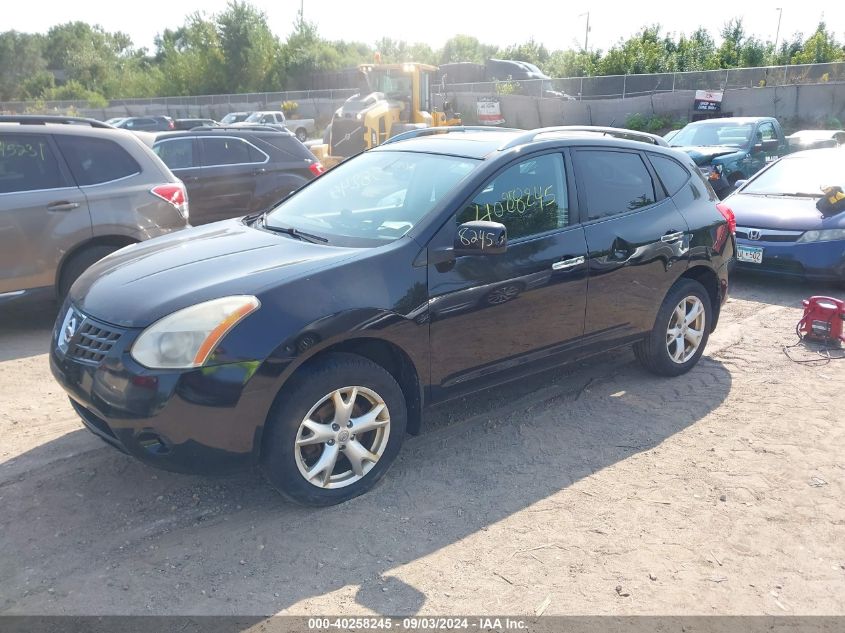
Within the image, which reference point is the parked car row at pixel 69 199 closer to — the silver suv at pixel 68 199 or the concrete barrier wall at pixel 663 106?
the silver suv at pixel 68 199

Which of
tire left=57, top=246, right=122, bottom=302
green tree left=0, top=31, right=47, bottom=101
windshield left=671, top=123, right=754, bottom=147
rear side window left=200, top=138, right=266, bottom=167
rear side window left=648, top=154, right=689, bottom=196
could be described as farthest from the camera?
green tree left=0, top=31, right=47, bottom=101

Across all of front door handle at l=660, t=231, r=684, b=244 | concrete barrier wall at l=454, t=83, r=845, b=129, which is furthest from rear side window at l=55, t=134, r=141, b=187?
concrete barrier wall at l=454, t=83, r=845, b=129

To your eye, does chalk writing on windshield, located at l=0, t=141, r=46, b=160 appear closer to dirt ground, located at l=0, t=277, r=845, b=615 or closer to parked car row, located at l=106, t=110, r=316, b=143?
dirt ground, located at l=0, t=277, r=845, b=615

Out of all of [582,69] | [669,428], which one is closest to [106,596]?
[669,428]

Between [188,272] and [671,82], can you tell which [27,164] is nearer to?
[188,272]

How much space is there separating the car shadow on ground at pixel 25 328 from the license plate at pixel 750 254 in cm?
705

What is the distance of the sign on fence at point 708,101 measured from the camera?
993 inches

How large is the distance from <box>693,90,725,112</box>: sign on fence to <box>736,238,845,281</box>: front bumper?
19.5 meters

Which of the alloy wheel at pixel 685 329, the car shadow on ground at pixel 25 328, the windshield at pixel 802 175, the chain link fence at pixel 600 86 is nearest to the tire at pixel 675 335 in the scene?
the alloy wheel at pixel 685 329

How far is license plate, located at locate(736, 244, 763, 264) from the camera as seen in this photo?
7972mm

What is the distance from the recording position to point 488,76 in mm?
39938

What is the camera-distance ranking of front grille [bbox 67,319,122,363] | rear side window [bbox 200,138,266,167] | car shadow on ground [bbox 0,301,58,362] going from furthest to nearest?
rear side window [bbox 200,138,266,167] < car shadow on ground [bbox 0,301,58,362] < front grille [bbox 67,319,122,363]

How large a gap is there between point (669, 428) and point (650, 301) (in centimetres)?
91

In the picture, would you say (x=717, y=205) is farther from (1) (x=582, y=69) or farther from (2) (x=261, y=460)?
(1) (x=582, y=69)
